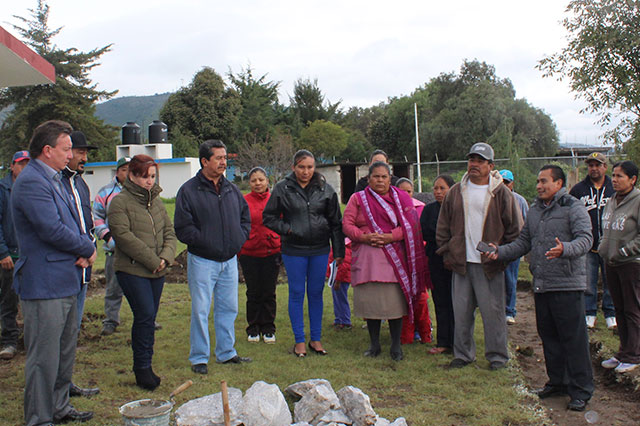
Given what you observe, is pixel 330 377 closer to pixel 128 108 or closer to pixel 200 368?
pixel 200 368

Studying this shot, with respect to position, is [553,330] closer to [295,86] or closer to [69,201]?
[69,201]

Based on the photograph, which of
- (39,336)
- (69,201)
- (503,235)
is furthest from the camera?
(503,235)

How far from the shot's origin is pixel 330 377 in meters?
5.08

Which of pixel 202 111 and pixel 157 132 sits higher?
pixel 202 111

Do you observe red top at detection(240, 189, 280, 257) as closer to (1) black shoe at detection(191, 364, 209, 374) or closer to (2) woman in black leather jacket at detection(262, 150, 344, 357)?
(2) woman in black leather jacket at detection(262, 150, 344, 357)

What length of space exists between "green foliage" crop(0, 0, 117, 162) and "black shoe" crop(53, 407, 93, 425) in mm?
34087

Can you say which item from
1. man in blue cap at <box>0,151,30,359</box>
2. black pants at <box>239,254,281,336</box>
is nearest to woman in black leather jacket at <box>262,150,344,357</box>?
black pants at <box>239,254,281,336</box>

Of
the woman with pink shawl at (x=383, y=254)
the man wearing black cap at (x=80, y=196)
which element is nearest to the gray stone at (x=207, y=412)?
A: the man wearing black cap at (x=80, y=196)

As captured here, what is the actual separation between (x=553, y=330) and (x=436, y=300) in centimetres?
165

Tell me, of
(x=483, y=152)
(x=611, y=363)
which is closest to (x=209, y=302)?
(x=483, y=152)

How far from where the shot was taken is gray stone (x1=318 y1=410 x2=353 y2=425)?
3.80 metres

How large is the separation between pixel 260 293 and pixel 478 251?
8.69 ft

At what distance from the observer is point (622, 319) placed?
5414 millimetres

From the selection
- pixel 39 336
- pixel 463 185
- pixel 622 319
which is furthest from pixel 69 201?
pixel 622 319
